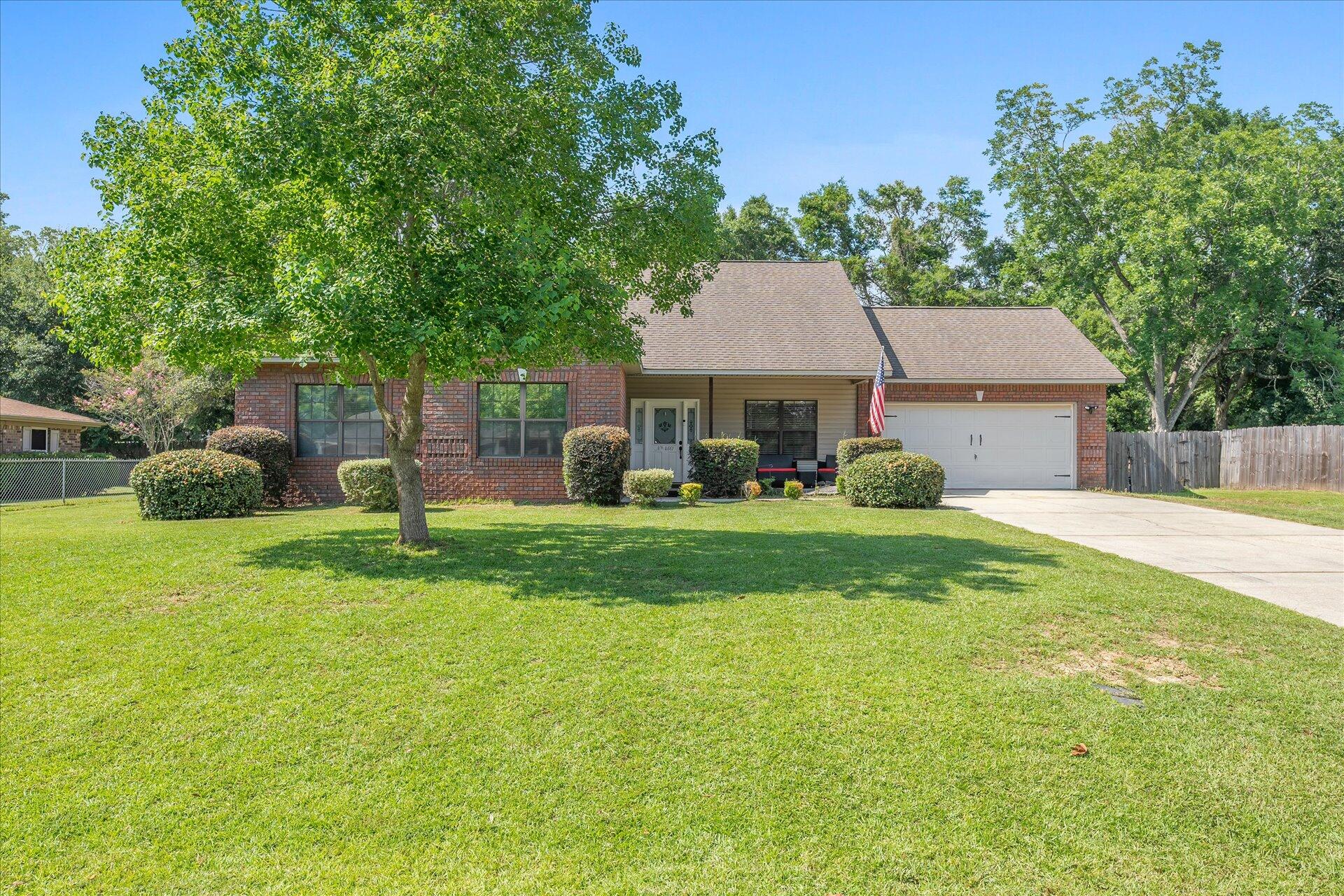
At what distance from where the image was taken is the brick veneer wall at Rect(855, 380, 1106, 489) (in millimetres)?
17688

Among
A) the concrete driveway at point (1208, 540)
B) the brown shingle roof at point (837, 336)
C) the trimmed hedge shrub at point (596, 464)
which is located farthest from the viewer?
the brown shingle roof at point (837, 336)

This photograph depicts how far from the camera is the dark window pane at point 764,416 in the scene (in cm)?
1806

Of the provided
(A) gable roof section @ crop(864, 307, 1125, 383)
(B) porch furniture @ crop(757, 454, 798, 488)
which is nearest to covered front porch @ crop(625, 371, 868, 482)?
(B) porch furniture @ crop(757, 454, 798, 488)

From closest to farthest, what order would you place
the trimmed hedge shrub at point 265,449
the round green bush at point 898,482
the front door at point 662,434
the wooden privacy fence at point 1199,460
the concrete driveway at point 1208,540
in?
the concrete driveway at point 1208,540
the round green bush at point 898,482
the trimmed hedge shrub at point 265,449
the front door at point 662,434
the wooden privacy fence at point 1199,460

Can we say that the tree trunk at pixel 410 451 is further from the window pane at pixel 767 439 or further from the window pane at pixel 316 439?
the window pane at pixel 767 439

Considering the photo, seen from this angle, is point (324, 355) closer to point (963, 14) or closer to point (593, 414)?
point (593, 414)

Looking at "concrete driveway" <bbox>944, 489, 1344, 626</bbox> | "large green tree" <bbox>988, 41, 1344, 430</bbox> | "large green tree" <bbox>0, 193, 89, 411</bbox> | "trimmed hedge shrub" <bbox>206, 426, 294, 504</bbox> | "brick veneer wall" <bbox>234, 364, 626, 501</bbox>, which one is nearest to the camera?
"concrete driveway" <bbox>944, 489, 1344, 626</bbox>

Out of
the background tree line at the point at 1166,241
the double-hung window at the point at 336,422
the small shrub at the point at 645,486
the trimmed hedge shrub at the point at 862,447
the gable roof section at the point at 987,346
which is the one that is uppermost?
the background tree line at the point at 1166,241

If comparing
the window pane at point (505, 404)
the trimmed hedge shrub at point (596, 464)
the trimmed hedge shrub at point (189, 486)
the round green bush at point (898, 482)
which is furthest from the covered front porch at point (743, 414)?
the trimmed hedge shrub at point (189, 486)

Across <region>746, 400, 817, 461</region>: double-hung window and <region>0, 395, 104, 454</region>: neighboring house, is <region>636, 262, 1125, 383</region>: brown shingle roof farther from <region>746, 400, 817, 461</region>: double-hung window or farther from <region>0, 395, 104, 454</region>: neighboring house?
<region>0, 395, 104, 454</region>: neighboring house

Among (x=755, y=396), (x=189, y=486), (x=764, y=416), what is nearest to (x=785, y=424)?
(x=764, y=416)

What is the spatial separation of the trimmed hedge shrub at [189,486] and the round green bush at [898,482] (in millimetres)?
10079

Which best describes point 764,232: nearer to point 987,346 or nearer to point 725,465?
point 987,346

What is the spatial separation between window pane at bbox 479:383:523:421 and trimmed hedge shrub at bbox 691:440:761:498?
3.74 metres
